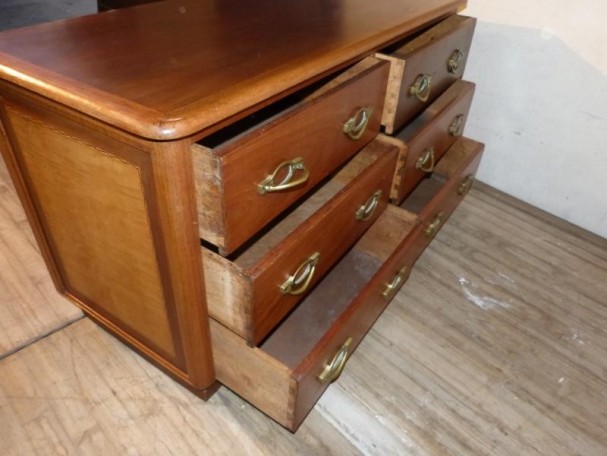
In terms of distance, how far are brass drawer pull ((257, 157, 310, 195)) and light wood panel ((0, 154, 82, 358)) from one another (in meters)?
0.60

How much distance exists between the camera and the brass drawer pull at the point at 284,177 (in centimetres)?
62

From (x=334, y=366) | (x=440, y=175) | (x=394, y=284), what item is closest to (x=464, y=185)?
(x=440, y=175)

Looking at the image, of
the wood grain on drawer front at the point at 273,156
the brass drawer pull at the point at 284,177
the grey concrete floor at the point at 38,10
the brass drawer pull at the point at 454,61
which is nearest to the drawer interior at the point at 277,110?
the wood grain on drawer front at the point at 273,156

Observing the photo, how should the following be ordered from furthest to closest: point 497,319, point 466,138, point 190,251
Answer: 1. point 466,138
2. point 497,319
3. point 190,251

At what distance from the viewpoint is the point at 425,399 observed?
89cm

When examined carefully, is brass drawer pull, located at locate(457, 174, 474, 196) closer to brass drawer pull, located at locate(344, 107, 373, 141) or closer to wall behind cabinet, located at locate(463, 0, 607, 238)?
wall behind cabinet, located at locate(463, 0, 607, 238)

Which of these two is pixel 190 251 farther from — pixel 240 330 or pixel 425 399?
pixel 425 399

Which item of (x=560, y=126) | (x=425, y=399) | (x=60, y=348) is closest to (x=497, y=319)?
(x=425, y=399)

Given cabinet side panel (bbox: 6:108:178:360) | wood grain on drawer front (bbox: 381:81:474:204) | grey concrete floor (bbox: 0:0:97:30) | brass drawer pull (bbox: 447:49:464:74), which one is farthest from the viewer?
grey concrete floor (bbox: 0:0:97:30)

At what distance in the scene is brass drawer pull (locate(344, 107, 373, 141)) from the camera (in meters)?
0.78

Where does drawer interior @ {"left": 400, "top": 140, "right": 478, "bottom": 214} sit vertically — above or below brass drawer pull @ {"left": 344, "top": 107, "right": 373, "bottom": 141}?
below

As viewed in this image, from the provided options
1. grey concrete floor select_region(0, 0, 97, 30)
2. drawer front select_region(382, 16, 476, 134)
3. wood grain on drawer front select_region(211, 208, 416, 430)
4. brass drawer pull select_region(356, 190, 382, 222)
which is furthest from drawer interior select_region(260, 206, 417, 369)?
grey concrete floor select_region(0, 0, 97, 30)

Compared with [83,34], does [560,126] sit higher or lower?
lower

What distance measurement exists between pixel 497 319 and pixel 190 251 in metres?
0.75
